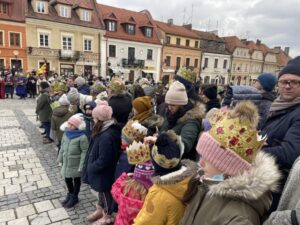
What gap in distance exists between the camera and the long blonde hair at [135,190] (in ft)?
7.96

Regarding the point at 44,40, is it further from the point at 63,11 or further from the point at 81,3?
the point at 81,3

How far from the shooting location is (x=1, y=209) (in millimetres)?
3703

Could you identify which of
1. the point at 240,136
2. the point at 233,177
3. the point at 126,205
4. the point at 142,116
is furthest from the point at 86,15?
the point at 233,177

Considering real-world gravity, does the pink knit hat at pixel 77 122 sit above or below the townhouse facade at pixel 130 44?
below

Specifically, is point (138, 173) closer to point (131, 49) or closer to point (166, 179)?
point (166, 179)

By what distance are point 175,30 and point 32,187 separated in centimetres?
3441

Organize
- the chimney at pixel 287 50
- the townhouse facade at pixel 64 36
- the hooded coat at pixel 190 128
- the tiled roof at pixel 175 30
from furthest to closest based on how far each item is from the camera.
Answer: the chimney at pixel 287 50 → the tiled roof at pixel 175 30 → the townhouse facade at pixel 64 36 → the hooded coat at pixel 190 128

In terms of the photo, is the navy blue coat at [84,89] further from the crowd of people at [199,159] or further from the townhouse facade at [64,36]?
the townhouse facade at [64,36]

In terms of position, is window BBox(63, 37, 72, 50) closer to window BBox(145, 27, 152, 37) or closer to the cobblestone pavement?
window BBox(145, 27, 152, 37)

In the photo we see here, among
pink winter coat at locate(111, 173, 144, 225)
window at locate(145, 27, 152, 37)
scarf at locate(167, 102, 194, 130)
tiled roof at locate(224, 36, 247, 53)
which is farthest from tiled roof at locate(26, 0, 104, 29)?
pink winter coat at locate(111, 173, 144, 225)

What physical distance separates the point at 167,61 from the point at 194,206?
33329 mm

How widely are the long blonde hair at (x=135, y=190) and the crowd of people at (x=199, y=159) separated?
0.03ft

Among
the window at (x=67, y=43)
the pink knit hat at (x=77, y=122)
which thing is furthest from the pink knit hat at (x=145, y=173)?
the window at (x=67, y=43)

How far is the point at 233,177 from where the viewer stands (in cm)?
145
